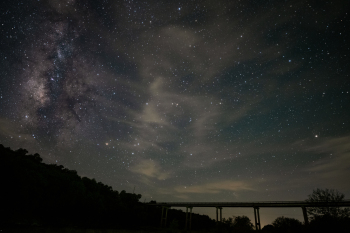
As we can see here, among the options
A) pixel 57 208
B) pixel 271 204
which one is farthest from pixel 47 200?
pixel 271 204

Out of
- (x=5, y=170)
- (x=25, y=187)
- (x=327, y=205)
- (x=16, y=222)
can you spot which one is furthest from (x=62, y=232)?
(x=327, y=205)

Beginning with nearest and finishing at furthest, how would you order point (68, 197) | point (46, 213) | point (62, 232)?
point (62, 232) < point (46, 213) < point (68, 197)

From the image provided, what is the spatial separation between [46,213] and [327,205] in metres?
47.7

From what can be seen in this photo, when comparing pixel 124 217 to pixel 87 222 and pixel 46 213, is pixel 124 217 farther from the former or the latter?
pixel 46 213

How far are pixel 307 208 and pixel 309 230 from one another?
1496 centimetres

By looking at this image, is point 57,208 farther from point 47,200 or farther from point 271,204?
point 271,204

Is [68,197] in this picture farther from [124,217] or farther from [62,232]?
[124,217]

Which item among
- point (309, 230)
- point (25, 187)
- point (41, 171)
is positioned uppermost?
point (41, 171)

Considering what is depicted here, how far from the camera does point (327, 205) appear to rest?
32156 millimetres

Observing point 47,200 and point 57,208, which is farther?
Result: point 57,208

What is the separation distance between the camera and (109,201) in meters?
55.1

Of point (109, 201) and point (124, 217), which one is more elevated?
point (109, 201)

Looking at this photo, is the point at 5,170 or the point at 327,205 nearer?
the point at 5,170

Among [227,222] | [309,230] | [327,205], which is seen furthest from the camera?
[227,222]
